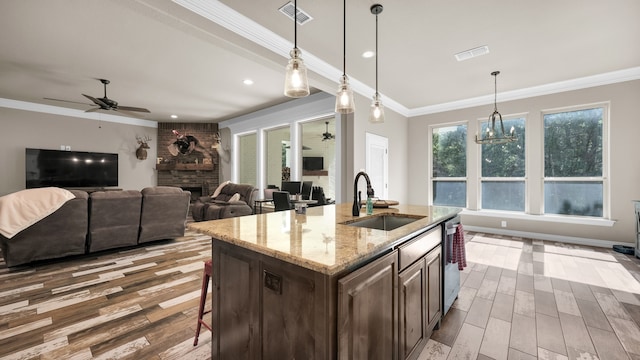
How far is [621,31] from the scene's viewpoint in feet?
9.61

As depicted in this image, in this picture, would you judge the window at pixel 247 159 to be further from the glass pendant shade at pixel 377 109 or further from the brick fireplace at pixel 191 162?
the glass pendant shade at pixel 377 109

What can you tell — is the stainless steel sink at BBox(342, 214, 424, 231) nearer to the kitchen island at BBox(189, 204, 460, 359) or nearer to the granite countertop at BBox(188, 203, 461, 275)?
the granite countertop at BBox(188, 203, 461, 275)

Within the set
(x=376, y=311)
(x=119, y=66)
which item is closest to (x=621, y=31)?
(x=376, y=311)

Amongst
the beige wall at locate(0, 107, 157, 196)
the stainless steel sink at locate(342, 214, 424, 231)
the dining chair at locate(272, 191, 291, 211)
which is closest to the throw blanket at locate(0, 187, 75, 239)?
the dining chair at locate(272, 191, 291, 211)

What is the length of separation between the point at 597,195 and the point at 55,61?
8926 millimetres

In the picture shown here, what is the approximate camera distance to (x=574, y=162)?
15.0 ft

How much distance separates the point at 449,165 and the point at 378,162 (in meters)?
1.93

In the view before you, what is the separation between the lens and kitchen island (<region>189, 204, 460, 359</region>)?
1.01 m

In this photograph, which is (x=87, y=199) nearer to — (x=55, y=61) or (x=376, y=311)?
(x=55, y=61)

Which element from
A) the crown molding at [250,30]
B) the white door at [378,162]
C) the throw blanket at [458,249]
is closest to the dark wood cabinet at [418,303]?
the throw blanket at [458,249]

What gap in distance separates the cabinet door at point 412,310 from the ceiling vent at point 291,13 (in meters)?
2.50

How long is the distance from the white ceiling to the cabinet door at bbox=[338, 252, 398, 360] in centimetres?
243

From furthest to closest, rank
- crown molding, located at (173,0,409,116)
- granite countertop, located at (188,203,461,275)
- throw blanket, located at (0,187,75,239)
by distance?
throw blanket, located at (0,187,75,239), crown molding, located at (173,0,409,116), granite countertop, located at (188,203,461,275)

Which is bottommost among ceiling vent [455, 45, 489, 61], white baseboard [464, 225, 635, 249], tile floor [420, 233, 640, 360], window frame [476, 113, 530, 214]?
tile floor [420, 233, 640, 360]
